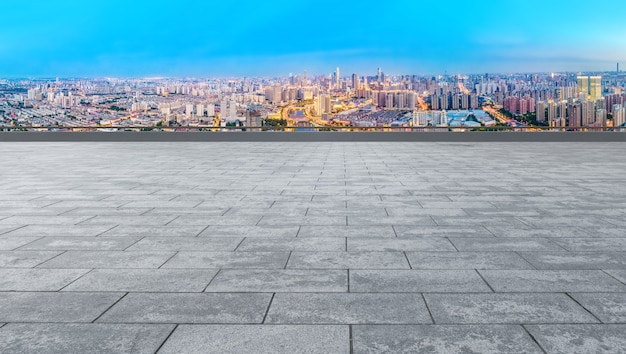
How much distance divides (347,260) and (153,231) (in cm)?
312

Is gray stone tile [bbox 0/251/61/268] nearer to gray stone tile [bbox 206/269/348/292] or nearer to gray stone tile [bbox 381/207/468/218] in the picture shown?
gray stone tile [bbox 206/269/348/292]

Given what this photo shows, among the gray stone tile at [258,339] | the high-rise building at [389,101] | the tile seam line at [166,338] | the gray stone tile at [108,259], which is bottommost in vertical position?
the gray stone tile at [258,339]

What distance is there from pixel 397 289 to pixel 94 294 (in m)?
2.77

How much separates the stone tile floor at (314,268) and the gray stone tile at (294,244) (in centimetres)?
4

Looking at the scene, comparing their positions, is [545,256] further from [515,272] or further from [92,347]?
[92,347]

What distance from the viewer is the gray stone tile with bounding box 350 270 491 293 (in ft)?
16.5

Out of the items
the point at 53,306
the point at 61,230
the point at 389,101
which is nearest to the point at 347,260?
the point at 53,306

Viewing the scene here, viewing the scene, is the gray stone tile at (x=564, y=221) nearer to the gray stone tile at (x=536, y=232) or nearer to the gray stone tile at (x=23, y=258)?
the gray stone tile at (x=536, y=232)

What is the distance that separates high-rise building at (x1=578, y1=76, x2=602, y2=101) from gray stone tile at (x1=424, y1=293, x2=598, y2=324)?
38.8 m

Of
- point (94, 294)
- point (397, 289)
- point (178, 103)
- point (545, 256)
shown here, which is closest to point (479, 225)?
point (545, 256)

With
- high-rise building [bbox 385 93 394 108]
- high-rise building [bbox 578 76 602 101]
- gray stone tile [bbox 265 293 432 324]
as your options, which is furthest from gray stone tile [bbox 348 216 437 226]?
high-rise building [bbox 578 76 602 101]

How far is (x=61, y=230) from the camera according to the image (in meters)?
7.77

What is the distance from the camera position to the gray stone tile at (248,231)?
7445mm

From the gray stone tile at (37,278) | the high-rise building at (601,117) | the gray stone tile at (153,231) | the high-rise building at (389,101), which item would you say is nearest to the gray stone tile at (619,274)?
the gray stone tile at (153,231)
